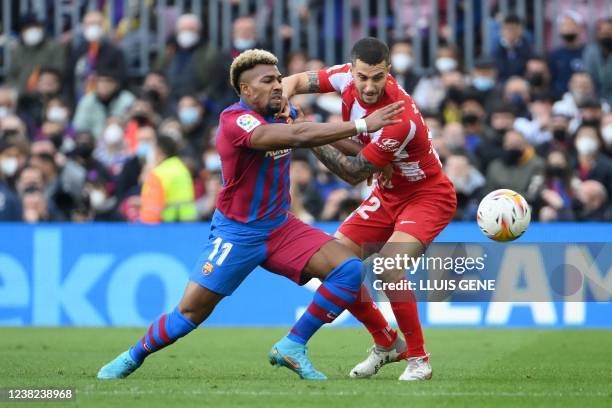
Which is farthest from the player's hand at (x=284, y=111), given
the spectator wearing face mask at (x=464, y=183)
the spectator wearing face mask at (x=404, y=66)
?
the spectator wearing face mask at (x=404, y=66)

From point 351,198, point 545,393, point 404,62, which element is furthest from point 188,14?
point 545,393

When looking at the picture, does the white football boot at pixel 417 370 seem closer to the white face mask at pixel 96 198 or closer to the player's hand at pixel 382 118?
the player's hand at pixel 382 118

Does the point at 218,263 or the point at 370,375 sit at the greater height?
the point at 218,263

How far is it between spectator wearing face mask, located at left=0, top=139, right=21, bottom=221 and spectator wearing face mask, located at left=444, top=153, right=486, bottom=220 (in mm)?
5692

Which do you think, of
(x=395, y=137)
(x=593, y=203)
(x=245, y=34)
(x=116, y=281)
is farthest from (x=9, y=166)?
(x=395, y=137)

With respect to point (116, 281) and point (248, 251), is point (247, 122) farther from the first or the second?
point (116, 281)

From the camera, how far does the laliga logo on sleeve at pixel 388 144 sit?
10117mm

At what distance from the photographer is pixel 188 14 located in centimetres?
2012

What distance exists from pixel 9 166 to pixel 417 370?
10.2 metres

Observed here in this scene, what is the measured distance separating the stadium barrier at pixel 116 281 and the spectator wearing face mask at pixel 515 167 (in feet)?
4.30

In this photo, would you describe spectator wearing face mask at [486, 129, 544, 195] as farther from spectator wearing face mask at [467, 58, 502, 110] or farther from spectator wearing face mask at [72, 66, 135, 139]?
spectator wearing face mask at [72, 66, 135, 139]

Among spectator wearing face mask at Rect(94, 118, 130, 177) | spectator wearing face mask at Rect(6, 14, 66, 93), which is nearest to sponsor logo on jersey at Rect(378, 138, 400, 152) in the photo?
spectator wearing face mask at Rect(94, 118, 130, 177)

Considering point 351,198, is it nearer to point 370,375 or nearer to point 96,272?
point 96,272

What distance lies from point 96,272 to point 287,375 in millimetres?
6387
